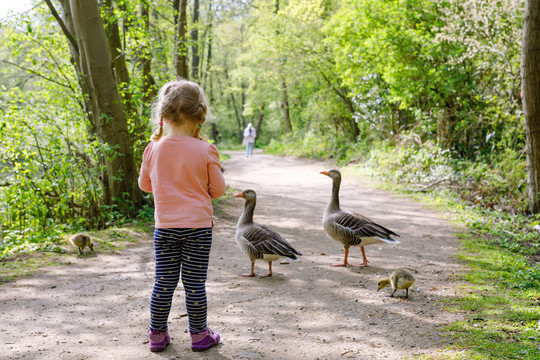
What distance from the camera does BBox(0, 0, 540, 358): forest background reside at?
8.62 metres

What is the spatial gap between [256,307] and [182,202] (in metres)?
1.92

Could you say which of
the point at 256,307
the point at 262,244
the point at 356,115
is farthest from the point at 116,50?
the point at 356,115

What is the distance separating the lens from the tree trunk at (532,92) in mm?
8656

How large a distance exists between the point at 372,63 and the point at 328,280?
483 inches

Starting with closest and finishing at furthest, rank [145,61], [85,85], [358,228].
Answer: [358,228] < [85,85] < [145,61]

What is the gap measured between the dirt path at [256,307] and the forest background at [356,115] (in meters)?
1.14

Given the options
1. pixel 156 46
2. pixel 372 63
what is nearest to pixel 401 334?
pixel 156 46

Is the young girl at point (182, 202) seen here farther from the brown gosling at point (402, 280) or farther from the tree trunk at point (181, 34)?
the tree trunk at point (181, 34)

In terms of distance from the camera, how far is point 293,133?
3200 cm

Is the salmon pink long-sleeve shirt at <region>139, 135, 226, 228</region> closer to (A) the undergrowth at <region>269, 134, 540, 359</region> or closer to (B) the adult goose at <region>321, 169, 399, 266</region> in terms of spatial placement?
(A) the undergrowth at <region>269, 134, 540, 359</region>

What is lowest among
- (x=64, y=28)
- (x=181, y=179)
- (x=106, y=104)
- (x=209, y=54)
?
(x=181, y=179)

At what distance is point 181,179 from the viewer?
12.2ft

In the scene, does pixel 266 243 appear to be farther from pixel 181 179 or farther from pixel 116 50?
pixel 116 50

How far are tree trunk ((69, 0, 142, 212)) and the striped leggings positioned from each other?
539 centimetres
